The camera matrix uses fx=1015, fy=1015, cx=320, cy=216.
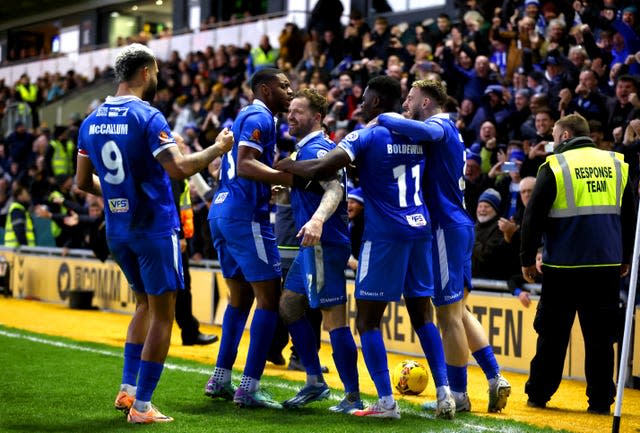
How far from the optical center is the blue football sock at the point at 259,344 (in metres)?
7.20

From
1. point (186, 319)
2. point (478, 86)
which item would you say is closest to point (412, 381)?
point (186, 319)

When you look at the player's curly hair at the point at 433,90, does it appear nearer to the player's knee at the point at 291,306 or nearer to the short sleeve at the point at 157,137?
the player's knee at the point at 291,306

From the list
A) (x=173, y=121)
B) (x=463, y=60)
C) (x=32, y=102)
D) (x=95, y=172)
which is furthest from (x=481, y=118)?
(x=32, y=102)

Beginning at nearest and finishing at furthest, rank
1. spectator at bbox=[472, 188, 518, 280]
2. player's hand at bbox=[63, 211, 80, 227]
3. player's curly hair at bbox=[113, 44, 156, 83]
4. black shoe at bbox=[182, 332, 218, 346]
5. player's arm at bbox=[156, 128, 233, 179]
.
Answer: player's arm at bbox=[156, 128, 233, 179] < player's curly hair at bbox=[113, 44, 156, 83] < spectator at bbox=[472, 188, 518, 280] < black shoe at bbox=[182, 332, 218, 346] < player's hand at bbox=[63, 211, 80, 227]

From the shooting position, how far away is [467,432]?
21.1 feet

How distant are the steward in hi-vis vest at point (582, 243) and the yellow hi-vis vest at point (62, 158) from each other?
17.6 m

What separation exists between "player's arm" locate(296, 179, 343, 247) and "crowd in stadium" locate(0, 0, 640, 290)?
1.86m

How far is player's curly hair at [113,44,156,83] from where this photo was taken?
659 centimetres

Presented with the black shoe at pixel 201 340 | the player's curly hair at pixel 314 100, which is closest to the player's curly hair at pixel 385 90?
the player's curly hair at pixel 314 100

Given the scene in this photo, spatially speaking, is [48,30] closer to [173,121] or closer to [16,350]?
[173,121]

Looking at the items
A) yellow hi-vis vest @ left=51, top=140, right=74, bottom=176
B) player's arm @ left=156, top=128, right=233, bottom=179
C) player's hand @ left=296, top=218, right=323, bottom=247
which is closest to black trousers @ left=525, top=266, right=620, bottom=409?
player's hand @ left=296, top=218, right=323, bottom=247

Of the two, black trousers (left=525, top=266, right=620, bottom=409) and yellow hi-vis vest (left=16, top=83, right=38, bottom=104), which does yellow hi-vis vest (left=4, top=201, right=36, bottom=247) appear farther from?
black trousers (left=525, top=266, right=620, bottom=409)

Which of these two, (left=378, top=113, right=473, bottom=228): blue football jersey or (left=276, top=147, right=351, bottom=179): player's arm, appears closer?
(left=276, top=147, right=351, bottom=179): player's arm

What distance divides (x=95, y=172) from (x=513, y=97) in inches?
329
